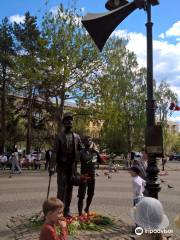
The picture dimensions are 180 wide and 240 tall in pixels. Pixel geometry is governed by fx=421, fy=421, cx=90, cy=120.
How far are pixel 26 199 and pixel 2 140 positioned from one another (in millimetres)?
38365

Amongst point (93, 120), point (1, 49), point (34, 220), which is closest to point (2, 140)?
point (1, 49)

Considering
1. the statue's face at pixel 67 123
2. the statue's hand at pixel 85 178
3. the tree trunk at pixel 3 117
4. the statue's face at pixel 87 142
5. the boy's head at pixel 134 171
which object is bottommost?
the statue's hand at pixel 85 178

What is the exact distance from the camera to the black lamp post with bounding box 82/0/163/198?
740 centimetres

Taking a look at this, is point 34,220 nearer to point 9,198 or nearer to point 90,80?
point 9,198

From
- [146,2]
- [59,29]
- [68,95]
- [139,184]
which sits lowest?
[139,184]

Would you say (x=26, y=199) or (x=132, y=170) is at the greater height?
(x=132, y=170)

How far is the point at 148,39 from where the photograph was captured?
7.76 m

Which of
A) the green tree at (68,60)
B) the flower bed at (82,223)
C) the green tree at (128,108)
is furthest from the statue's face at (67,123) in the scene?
the green tree at (128,108)

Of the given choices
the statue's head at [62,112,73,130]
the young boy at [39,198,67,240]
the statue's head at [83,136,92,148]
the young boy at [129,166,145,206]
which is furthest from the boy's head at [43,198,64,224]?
the statue's head at [83,136,92,148]

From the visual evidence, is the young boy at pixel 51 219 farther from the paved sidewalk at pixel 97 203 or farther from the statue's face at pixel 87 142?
the statue's face at pixel 87 142

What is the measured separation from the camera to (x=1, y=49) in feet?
159

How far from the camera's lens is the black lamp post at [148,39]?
7.40 metres

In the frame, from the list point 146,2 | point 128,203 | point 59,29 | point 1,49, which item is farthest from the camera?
point 1,49

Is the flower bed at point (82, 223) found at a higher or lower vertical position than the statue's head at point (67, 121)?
lower
